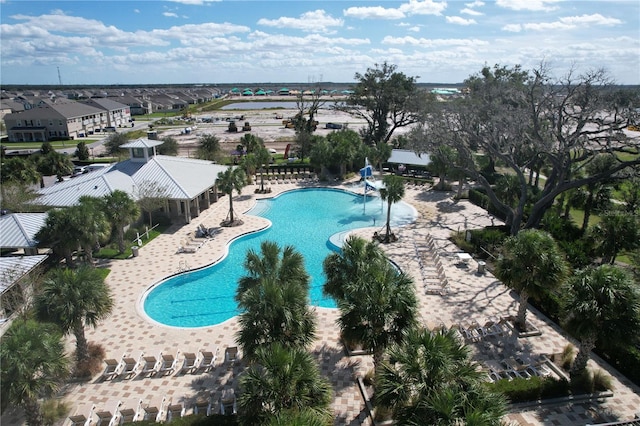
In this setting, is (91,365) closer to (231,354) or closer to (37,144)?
(231,354)

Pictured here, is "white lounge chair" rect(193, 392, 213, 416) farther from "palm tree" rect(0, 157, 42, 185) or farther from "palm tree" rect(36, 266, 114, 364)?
"palm tree" rect(0, 157, 42, 185)

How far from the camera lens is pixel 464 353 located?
11336 mm

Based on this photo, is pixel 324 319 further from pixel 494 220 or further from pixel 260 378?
A: pixel 494 220

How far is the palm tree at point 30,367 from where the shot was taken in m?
11.5

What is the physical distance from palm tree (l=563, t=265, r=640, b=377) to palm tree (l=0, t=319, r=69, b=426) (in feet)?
56.8

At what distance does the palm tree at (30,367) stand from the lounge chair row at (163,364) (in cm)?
366

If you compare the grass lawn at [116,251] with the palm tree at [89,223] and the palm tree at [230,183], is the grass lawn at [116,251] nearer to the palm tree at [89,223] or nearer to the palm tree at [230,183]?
the palm tree at [89,223]

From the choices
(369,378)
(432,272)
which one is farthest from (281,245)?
(369,378)

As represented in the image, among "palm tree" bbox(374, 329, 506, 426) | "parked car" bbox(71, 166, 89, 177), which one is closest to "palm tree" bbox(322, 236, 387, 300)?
"palm tree" bbox(374, 329, 506, 426)

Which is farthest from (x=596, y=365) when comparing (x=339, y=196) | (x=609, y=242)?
(x=339, y=196)

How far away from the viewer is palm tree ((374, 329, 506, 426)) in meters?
9.74

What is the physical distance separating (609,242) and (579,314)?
34.9 feet

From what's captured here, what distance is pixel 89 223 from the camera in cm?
2353

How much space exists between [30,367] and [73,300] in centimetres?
390
